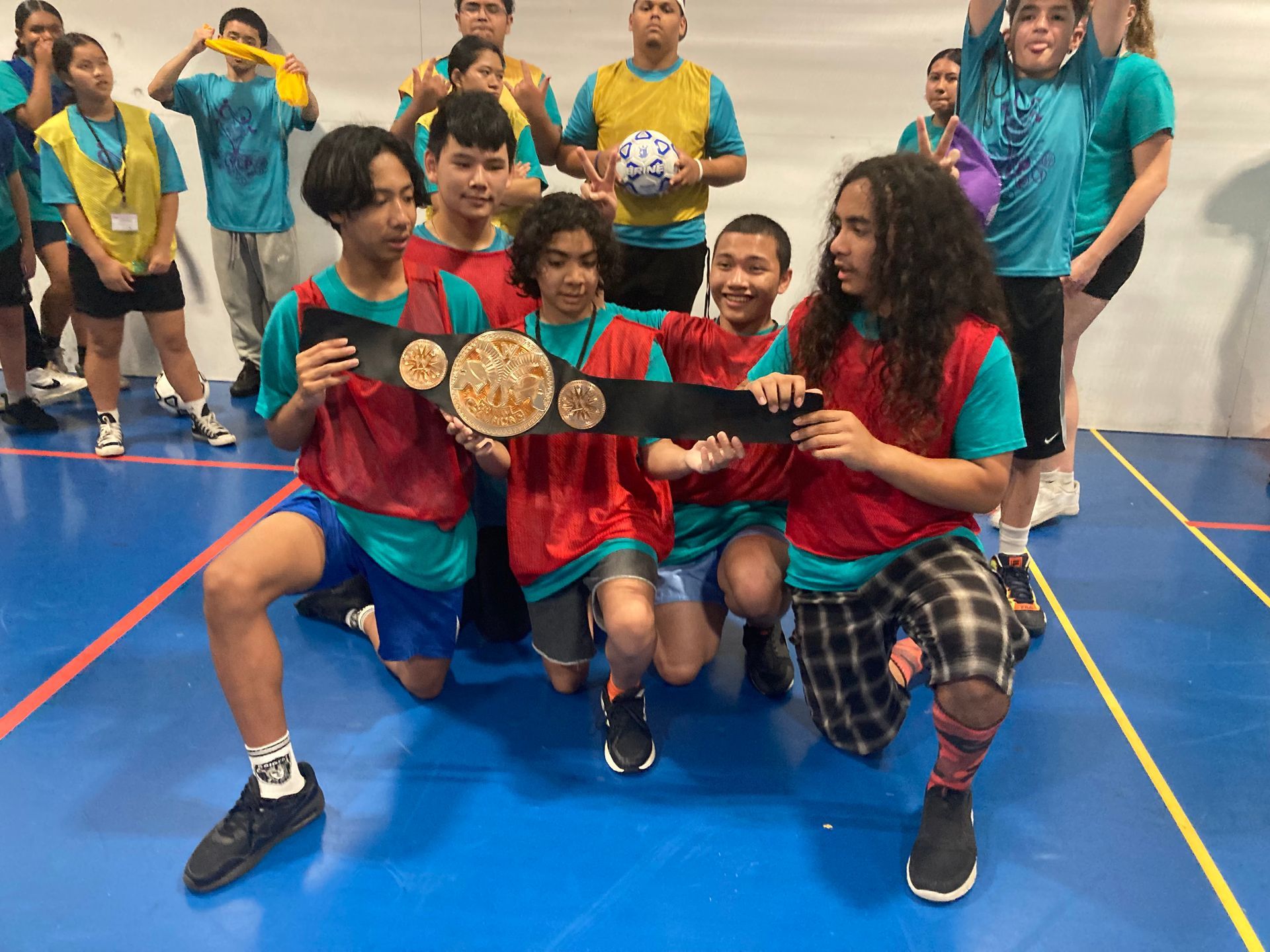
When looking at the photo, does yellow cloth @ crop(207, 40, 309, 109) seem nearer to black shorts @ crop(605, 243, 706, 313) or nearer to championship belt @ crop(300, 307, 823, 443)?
black shorts @ crop(605, 243, 706, 313)

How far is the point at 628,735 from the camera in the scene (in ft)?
7.09

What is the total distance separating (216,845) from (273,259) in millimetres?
3837

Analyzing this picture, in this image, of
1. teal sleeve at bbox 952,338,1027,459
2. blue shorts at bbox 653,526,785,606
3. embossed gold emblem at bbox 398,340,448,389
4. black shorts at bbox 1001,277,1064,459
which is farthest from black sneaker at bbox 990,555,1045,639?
embossed gold emblem at bbox 398,340,448,389

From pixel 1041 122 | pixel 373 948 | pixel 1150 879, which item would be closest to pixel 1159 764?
pixel 1150 879

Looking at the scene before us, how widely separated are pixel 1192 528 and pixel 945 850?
97.8 inches

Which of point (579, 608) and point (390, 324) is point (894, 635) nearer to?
point (579, 608)

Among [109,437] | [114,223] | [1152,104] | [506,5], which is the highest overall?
[506,5]

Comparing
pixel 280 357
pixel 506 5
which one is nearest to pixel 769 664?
pixel 280 357

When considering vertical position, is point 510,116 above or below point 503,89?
below

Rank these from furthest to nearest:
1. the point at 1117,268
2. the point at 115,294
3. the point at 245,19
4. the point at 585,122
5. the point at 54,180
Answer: the point at 245,19, the point at 115,294, the point at 54,180, the point at 1117,268, the point at 585,122

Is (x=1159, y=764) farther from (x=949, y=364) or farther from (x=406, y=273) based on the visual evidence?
(x=406, y=273)

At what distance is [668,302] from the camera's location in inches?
132

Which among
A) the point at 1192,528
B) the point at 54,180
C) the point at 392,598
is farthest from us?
the point at 54,180

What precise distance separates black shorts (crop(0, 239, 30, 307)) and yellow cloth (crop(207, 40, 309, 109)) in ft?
4.34
